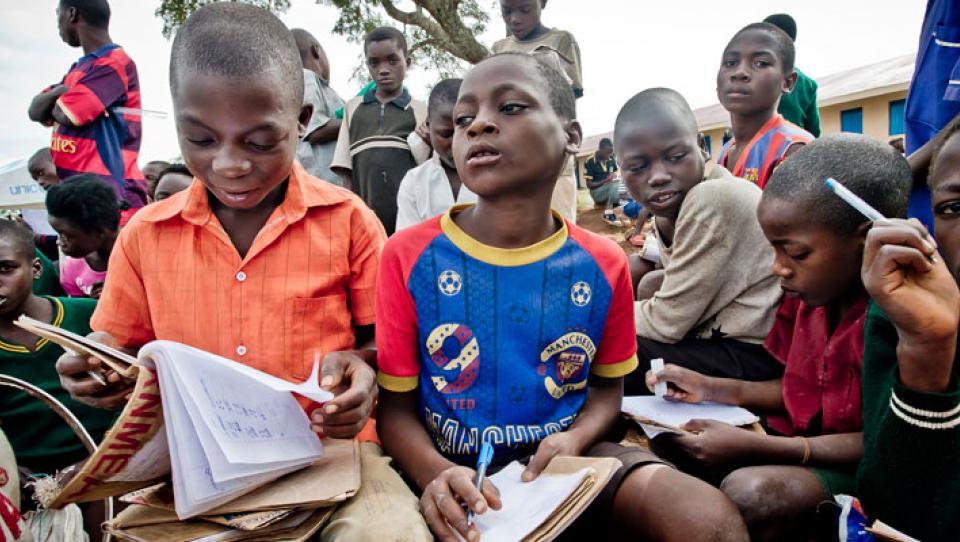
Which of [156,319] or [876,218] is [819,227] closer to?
[876,218]

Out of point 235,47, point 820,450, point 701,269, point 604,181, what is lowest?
point 604,181

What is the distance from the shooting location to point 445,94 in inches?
131

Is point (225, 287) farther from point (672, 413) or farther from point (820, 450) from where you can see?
point (820, 450)

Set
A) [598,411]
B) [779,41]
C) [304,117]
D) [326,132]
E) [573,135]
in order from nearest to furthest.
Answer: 1. [598,411]
2. [304,117]
3. [573,135]
4. [779,41]
5. [326,132]

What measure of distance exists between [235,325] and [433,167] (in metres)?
2.05

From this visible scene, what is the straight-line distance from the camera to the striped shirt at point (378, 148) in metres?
4.02

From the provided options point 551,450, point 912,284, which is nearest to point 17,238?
point 551,450

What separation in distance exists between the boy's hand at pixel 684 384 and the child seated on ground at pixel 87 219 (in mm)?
2997

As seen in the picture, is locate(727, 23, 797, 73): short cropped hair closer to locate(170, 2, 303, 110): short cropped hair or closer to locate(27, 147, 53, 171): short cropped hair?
locate(170, 2, 303, 110): short cropped hair

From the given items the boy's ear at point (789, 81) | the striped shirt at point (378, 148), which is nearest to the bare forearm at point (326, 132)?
the striped shirt at point (378, 148)

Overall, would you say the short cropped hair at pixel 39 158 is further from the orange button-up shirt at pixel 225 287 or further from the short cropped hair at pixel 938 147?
the short cropped hair at pixel 938 147

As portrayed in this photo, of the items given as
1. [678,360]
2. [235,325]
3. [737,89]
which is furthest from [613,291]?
[737,89]

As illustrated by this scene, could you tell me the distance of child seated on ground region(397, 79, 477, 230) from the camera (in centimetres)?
324

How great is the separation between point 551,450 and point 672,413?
2.47 feet
